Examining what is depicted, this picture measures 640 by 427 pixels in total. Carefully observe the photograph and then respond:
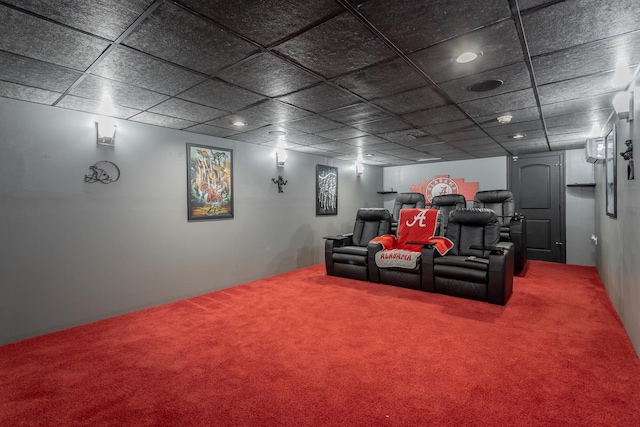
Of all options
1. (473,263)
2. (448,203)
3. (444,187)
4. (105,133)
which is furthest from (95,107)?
(444,187)

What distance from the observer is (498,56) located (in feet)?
6.91

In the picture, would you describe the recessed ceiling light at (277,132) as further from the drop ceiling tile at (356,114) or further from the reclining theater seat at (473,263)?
the reclining theater seat at (473,263)

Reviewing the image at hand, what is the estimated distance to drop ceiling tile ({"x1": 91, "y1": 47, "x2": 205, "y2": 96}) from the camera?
6.83 feet

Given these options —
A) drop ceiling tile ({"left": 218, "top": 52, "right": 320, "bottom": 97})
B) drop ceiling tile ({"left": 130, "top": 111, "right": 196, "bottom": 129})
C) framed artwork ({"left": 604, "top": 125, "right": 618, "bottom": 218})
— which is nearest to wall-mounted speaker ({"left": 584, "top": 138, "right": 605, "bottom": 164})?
framed artwork ({"left": 604, "top": 125, "right": 618, "bottom": 218})

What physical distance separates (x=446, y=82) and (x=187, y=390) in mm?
2991

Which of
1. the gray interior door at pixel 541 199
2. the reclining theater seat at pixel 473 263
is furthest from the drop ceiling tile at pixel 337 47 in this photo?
the gray interior door at pixel 541 199

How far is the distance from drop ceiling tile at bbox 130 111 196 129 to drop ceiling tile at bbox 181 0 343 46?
210 centimetres

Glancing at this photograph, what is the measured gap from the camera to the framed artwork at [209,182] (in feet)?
13.7

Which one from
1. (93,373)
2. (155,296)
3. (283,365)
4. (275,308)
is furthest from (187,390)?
(155,296)

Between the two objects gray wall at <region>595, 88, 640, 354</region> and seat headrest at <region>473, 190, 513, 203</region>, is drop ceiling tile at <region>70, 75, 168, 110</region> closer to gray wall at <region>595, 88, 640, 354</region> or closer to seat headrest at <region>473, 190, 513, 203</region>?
gray wall at <region>595, 88, 640, 354</region>

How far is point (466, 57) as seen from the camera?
2125mm

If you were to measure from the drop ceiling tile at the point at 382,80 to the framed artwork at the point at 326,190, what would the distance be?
340 cm

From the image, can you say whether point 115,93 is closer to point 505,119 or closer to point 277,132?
point 277,132

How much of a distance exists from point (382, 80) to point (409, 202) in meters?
4.27
